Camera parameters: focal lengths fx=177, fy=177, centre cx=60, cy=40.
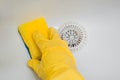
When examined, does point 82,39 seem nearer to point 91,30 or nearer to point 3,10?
point 91,30

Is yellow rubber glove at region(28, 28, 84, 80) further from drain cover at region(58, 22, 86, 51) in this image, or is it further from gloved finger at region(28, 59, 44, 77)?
drain cover at region(58, 22, 86, 51)

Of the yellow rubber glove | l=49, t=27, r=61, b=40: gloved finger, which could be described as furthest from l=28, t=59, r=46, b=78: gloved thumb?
l=49, t=27, r=61, b=40: gloved finger

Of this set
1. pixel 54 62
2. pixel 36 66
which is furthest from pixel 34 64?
pixel 54 62

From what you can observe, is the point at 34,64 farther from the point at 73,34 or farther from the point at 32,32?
the point at 73,34

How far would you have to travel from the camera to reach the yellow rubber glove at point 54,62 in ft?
2.03

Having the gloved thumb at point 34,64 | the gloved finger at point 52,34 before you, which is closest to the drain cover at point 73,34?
the gloved finger at point 52,34

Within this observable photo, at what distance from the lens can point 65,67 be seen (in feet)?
2.17

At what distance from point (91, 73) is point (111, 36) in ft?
0.79

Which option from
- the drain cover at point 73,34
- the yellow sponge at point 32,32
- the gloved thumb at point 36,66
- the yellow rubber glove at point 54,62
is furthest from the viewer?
the drain cover at point 73,34

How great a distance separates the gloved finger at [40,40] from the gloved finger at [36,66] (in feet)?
0.24

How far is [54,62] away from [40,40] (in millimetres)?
178

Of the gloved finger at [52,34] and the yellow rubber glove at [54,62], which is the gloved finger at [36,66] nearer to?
the yellow rubber glove at [54,62]

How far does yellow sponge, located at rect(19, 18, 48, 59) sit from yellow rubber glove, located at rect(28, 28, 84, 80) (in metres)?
0.03

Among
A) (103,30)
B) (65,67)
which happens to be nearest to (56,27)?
(103,30)
